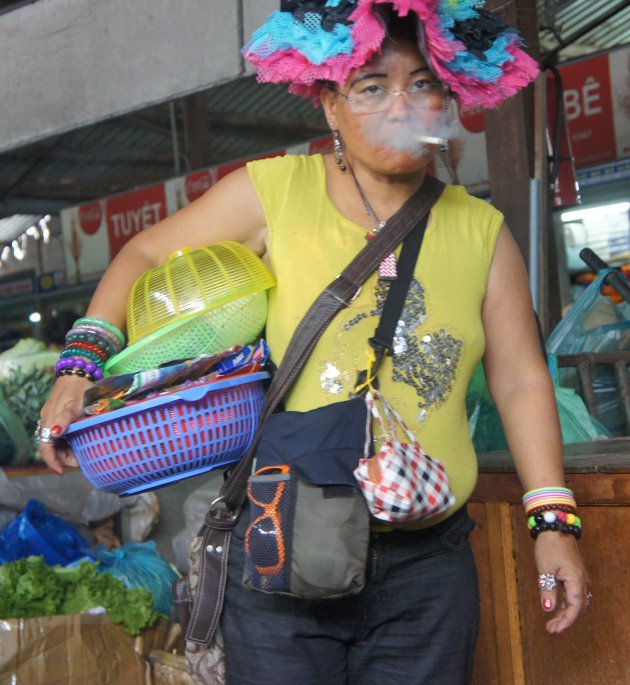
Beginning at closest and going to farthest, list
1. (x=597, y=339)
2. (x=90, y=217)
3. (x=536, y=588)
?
(x=536, y=588), (x=597, y=339), (x=90, y=217)

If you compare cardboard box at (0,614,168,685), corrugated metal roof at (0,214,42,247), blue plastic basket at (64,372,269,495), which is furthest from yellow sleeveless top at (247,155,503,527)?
corrugated metal roof at (0,214,42,247)

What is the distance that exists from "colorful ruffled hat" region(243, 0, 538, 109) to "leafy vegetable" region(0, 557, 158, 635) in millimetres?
2342

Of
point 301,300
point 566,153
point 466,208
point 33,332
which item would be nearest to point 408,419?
point 301,300

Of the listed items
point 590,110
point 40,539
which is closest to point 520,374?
point 40,539

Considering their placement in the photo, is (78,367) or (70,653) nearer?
(78,367)

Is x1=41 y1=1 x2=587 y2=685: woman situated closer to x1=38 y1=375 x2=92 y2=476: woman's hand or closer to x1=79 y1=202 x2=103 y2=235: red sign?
x1=38 y1=375 x2=92 y2=476: woman's hand

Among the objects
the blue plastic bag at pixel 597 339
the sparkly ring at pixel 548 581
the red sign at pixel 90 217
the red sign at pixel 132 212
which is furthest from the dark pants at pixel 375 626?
the red sign at pixel 90 217

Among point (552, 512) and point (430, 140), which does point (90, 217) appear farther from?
point (552, 512)

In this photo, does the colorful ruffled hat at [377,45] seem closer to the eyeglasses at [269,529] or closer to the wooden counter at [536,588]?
the eyeglasses at [269,529]

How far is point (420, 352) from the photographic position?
1875mm

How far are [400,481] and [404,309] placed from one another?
1.15 ft

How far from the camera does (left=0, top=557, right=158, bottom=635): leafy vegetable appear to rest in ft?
11.9

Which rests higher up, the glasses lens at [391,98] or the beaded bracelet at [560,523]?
the glasses lens at [391,98]

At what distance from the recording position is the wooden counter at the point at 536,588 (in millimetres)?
2455
